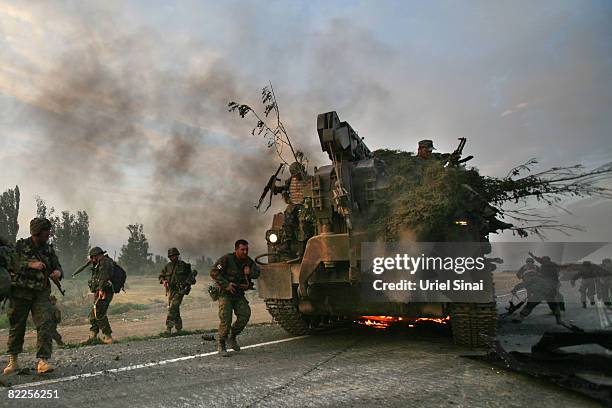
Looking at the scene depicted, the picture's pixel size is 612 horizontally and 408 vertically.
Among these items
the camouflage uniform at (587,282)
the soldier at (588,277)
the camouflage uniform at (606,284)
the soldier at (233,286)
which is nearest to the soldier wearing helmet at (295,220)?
the soldier at (233,286)

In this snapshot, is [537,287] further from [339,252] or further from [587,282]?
[339,252]

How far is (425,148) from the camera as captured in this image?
24.9 ft

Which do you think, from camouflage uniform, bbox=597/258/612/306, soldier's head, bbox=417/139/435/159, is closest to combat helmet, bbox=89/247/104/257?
soldier's head, bbox=417/139/435/159

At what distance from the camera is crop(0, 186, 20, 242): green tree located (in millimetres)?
29406

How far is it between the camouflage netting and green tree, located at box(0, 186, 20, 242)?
3082 cm

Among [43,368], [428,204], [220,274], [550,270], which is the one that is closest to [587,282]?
[550,270]

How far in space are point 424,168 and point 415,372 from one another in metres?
2.92

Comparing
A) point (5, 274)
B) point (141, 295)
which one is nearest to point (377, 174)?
point (5, 274)

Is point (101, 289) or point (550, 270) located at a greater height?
point (550, 270)

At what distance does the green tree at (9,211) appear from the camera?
2941 cm

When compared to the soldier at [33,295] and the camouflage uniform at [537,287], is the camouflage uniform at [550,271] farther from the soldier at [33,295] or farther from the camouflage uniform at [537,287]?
the soldier at [33,295]

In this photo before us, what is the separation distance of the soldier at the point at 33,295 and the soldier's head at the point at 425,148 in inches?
219

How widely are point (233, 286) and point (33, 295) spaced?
2.23m

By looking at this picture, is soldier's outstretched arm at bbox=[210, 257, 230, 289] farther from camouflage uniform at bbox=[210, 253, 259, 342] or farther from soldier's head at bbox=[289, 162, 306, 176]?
soldier's head at bbox=[289, 162, 306, 176]
